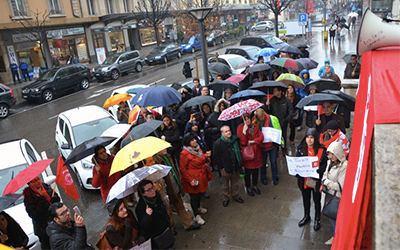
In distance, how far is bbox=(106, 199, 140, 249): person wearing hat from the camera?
4.16 metres

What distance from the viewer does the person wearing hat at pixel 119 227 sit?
13.6 ft

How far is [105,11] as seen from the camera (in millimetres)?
35938

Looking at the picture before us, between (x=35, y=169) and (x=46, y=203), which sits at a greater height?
(x=35, y=169)

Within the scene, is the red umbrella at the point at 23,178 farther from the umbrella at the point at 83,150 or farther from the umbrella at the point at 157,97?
the umbrella at the point at 157,97

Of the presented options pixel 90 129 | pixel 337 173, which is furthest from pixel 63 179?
pixel 337 173

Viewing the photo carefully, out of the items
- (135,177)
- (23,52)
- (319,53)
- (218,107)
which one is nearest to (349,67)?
(218,107)

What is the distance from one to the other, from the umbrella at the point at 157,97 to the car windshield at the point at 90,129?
172cm

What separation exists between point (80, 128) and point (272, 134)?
5.45m

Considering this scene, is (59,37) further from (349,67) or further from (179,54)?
(349,67)

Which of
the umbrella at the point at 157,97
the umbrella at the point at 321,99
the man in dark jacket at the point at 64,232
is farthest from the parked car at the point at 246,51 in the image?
the man in dark jacket at the point at 64,232

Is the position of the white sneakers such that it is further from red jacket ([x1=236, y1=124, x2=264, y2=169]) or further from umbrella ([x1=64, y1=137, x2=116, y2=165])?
umbrella ([x1=64, y1=137, x2=116, y2=165])

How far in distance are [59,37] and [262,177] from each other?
29.8 meters

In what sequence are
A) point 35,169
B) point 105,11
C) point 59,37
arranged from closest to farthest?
point 35,169
point 59,37
point 105,11

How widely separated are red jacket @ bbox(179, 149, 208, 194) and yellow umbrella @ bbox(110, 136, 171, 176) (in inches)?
29.0
